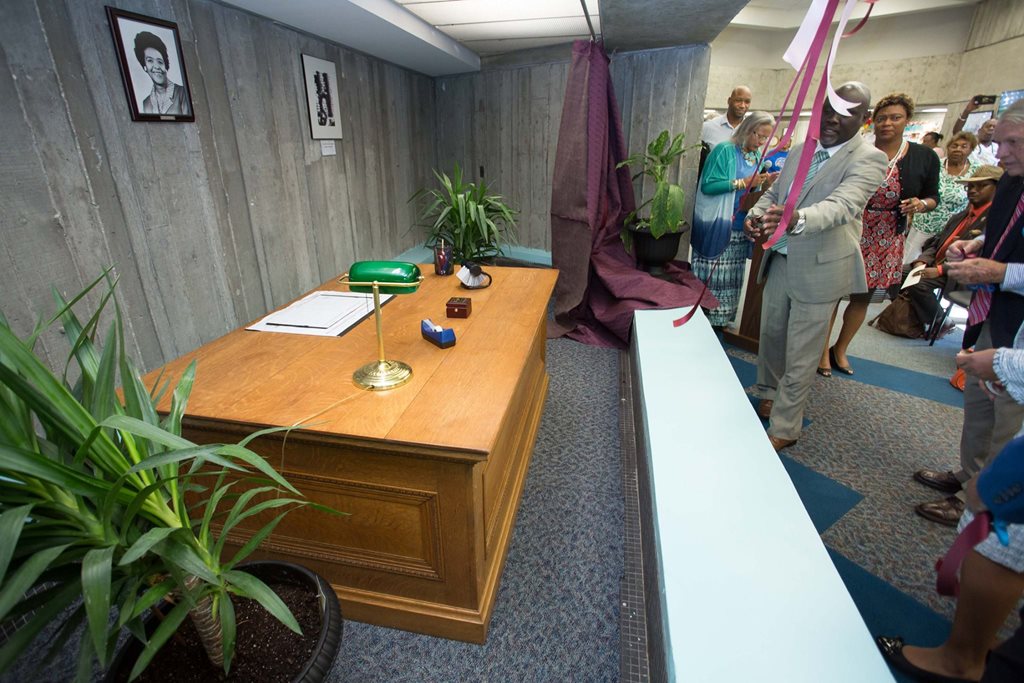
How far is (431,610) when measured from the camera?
4.50 feet

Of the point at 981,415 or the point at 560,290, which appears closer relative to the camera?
the point at 981,415

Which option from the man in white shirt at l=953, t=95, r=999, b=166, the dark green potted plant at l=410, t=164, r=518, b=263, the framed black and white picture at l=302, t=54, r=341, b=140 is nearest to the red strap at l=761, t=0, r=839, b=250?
the dark green potted plant at l=410, t=164, r=518, b=263

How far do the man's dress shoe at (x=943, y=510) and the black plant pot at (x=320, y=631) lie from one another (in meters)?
2.14

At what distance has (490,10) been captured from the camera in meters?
2.91

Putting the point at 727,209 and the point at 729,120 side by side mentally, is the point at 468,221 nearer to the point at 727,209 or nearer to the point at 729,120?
the point at 727,209

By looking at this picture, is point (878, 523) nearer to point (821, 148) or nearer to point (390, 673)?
point (821, 148)

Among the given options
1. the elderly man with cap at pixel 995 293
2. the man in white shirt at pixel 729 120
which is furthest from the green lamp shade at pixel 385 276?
the man in white shirt at pixel 729 120

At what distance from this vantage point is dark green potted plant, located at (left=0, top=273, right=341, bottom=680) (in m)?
0.60

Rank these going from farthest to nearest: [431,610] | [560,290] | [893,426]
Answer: [560,290], [893,426], [431,610]

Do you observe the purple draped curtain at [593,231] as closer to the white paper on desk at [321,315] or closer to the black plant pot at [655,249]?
the black plant pot at [655,249]

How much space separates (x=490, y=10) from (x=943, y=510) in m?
3.35

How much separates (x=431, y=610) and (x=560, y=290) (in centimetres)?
244

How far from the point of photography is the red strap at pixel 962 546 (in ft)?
2.85

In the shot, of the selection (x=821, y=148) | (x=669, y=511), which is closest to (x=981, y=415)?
(x=821, y=148)
